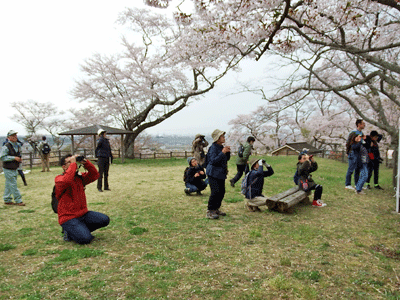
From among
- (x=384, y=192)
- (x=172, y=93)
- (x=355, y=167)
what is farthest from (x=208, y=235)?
(x=172, y=93)

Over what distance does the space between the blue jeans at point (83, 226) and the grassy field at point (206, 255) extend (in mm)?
122

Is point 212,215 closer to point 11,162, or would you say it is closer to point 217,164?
point 217,164

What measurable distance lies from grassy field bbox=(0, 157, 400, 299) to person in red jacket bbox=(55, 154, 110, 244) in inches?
7.9

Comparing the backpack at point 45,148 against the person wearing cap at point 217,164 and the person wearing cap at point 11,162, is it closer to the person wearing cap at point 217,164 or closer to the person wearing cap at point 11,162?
the person wearing cap at point 11,162

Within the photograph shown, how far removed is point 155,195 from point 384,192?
692 centimetres

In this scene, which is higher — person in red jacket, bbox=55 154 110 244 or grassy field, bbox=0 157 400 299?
person in red jacket, bbox=55 154 110 244

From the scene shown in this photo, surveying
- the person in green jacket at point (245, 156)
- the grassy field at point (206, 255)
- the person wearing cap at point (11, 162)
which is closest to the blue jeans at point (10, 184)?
the person wearing cap at point (11, 162)

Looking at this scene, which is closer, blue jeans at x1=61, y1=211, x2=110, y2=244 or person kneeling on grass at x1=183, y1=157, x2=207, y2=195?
blue jeans at x1=61, y1=211, x2=110, y2=244

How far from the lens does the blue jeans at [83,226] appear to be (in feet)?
13.4

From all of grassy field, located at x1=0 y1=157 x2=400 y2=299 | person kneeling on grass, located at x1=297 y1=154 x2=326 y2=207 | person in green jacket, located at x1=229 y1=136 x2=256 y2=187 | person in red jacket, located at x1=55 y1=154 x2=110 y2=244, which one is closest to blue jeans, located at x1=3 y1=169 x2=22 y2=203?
grassy field, located at x1=0 y1=157 x2=400 y2=299

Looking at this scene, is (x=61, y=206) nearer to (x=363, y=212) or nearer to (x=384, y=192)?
(x=363, y=212)

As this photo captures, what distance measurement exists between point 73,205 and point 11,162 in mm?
3579

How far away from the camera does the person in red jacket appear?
4.06 meters

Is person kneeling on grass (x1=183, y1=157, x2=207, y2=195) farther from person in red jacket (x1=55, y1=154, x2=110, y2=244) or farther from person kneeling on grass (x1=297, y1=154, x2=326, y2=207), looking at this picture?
person in red jacket (x1=55, y1=154, x2=110, y2=244)
